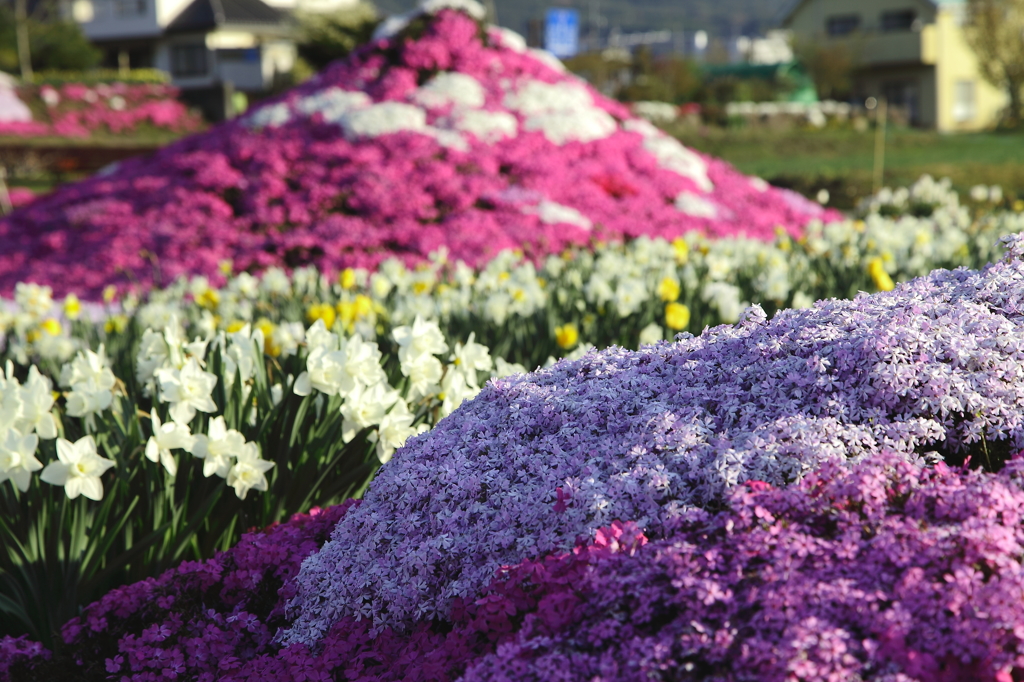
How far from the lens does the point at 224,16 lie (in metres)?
48.4

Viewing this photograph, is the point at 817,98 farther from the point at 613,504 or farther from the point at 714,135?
the point at 613,504

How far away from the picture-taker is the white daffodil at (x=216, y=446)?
274 cm

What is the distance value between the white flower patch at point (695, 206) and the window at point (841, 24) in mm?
42476

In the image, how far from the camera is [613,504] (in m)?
1.80

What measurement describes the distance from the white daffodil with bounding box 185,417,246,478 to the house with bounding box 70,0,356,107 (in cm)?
4768

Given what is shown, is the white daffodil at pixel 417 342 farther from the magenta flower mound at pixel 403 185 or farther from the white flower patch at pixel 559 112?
the white flower patch at pixel 559 112

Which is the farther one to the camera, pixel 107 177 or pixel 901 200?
pixel 107 177

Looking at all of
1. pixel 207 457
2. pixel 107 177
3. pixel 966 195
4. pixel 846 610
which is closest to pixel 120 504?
pixel 207 457

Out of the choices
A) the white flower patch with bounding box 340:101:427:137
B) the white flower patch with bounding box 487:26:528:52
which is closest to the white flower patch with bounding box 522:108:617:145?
the white flower patch with bounding box 340:101:427:137

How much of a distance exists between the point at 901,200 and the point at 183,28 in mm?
47495

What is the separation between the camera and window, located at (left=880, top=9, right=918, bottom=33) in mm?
46312

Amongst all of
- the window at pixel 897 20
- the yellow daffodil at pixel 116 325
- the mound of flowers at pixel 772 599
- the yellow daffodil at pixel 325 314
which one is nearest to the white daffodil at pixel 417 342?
the yellow daffodil at pixel 325 314

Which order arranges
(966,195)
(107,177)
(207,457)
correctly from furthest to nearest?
(966,195), (107,177), (207,457)

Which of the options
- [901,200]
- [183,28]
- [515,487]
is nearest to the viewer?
[515,487]
